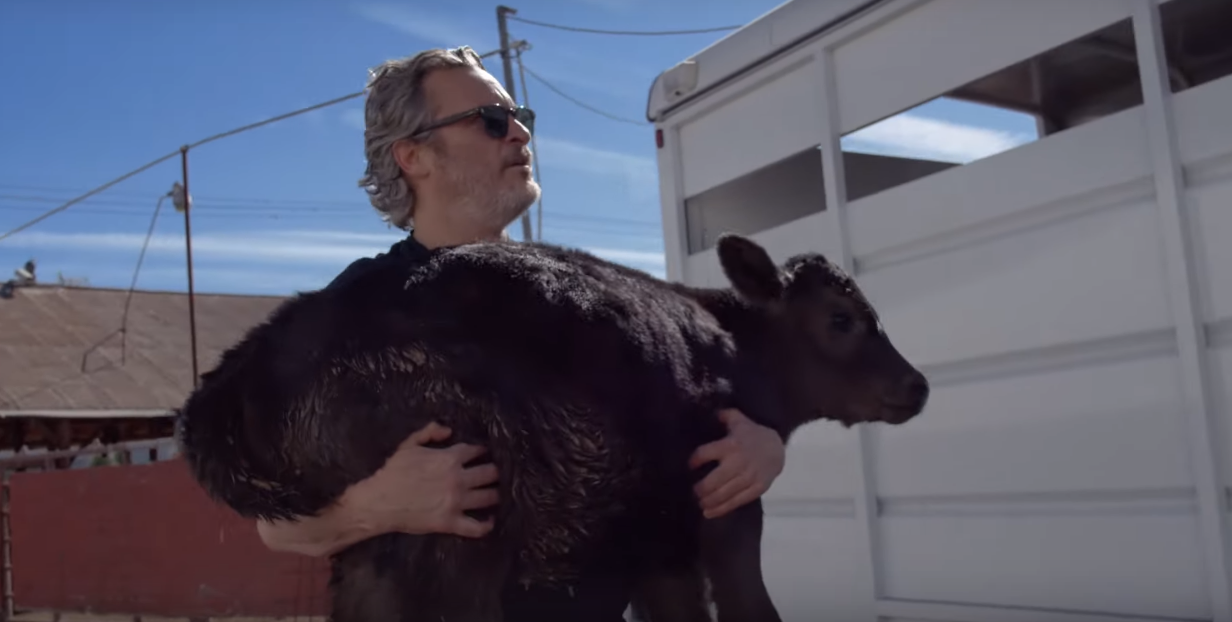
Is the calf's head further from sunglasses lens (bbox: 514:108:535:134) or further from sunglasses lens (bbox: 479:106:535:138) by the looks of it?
sunglasses lens (bbox: 479:106:535:138)

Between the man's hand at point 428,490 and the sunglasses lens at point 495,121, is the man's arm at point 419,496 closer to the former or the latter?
the man's hand at point 428,490

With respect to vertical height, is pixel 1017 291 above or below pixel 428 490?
above

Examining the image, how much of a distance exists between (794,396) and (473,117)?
1.12 meters

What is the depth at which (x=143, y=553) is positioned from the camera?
34.4 ft

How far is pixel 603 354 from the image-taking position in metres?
1.64

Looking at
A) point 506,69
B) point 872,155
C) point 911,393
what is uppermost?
point 506,69

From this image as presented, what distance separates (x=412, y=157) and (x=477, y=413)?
2.78ft

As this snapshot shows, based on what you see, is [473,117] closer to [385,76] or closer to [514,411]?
[385,76]

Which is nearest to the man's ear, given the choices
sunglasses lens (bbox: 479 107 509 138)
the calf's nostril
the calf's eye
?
sunglasses lens (bbox: 479 107 509 138)

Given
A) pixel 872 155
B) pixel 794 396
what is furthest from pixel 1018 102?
pixel 794 396

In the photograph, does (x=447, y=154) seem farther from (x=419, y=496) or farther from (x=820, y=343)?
(x=820, y=343)

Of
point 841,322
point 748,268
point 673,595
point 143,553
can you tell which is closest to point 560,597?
point 673,595

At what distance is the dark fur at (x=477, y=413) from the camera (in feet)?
5.28

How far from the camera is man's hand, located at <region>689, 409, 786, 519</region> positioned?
5.76 feet
